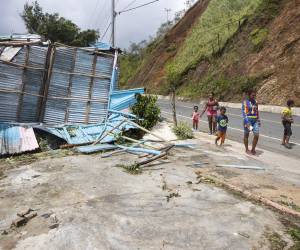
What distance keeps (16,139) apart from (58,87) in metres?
3.08

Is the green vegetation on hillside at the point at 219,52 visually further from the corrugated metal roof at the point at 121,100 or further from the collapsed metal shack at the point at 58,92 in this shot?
the collapsed metal shack at the point at 58,92

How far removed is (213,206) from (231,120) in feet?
43.7

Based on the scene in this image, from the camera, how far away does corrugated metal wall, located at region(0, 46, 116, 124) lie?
497 inches

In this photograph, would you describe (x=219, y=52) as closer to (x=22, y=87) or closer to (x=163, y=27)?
(x=22, y=87)

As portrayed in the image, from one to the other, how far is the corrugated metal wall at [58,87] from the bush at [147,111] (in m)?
1.29

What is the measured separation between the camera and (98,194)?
6.97 meters

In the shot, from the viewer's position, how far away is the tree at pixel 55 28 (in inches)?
1699

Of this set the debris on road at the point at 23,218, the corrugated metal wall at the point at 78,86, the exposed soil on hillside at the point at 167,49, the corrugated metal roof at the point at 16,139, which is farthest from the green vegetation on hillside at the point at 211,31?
the debris on road at the point at 23,218

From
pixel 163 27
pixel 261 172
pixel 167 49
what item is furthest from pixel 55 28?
pixel 261 172

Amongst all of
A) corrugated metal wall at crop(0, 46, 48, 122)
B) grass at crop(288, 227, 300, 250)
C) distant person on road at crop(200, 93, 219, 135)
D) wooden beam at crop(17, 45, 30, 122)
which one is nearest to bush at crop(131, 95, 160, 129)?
distant person on road at crop(200, 93, 219, 135)

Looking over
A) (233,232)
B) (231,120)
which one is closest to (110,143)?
(233,232)

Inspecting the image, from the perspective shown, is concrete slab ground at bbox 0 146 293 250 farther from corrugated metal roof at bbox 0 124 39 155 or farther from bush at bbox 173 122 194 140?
bush at bbox 173 122 194 140

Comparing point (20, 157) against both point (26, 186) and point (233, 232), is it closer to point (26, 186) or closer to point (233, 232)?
point (26, 186)

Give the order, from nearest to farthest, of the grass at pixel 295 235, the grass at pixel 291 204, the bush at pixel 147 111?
the grass at pixel 295 235, the grass at pixel 291 204, the bush at pixel 147 111
